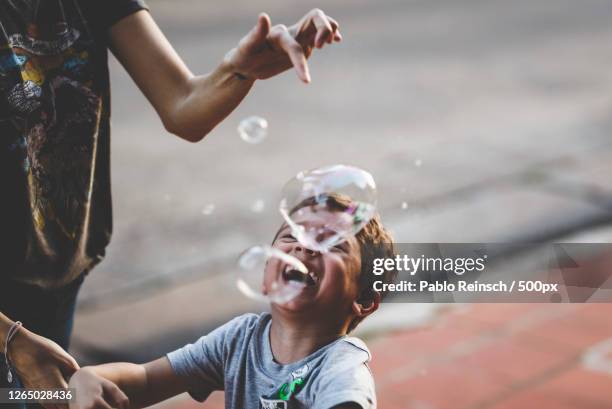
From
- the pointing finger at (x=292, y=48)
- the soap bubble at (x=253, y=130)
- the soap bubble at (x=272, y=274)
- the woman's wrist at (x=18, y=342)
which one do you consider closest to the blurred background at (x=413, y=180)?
the soap bubble at (x=253, y=130)

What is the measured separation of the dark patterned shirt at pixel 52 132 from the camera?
1.17 meters

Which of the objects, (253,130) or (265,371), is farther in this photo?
(253,130)

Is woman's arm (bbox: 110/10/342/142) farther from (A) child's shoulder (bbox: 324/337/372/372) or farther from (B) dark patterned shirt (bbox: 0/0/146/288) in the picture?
(A) child's shoulder (bbox: 324/337/372/372)

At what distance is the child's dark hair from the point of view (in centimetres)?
117

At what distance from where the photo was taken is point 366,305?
118 centimetres

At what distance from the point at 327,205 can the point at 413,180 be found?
88.2 inches

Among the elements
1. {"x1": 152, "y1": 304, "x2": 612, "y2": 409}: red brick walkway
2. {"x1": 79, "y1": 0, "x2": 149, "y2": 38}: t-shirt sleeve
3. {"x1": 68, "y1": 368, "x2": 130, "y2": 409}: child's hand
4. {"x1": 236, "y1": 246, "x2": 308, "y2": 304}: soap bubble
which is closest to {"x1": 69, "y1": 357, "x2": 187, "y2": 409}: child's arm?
{"x1": 68, "y1": 368, "x2": 130, "y2": 409}: child's hand

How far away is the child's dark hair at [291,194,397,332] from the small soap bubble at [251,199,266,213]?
78.0 inches

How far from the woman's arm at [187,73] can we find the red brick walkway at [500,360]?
3.02 ft

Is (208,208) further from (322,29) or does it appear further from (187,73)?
(322,29)

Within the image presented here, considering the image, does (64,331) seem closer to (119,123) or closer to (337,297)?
(337,297)

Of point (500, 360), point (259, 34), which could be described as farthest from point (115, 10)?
point (500, 360)

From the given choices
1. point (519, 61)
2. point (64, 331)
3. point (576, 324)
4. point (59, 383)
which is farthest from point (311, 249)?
point (519, 61)

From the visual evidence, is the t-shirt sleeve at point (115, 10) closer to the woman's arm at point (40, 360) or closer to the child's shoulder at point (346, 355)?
the woman's arm at point (40, 360)
